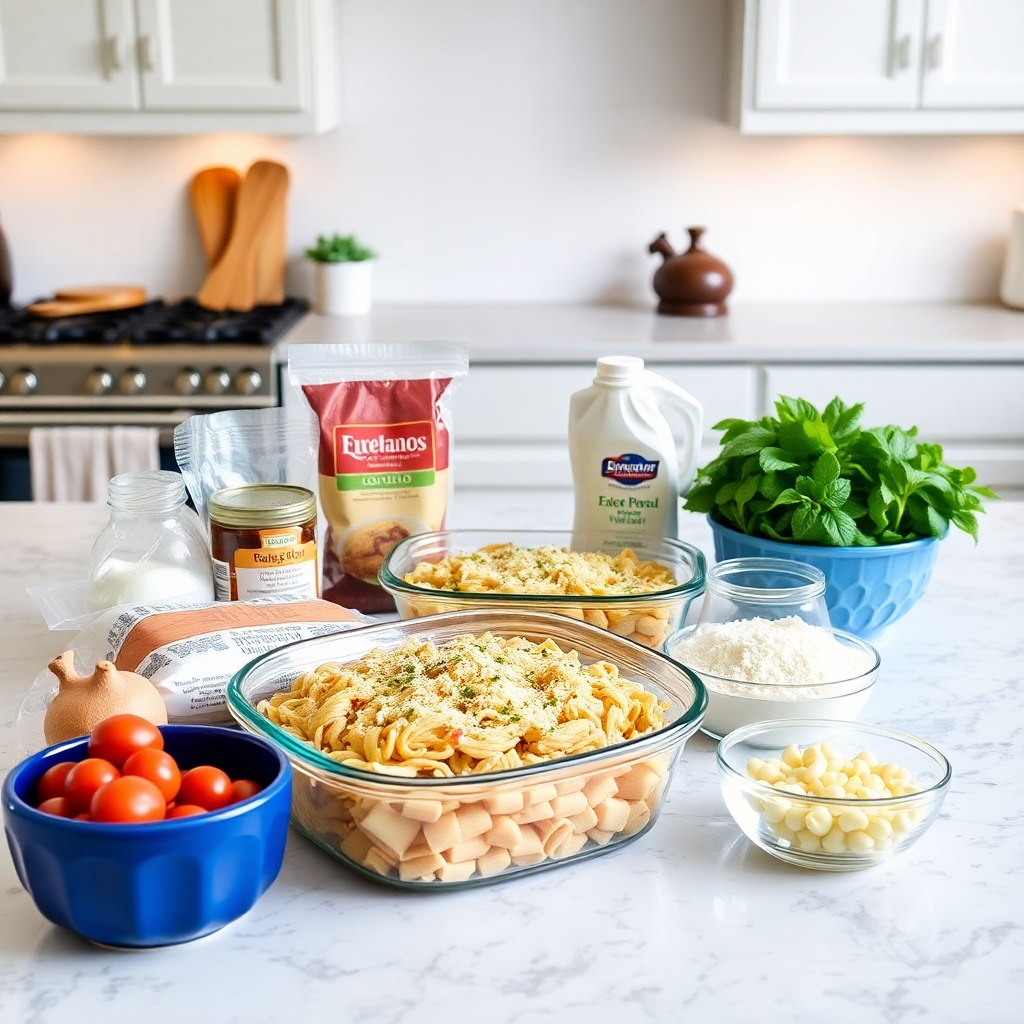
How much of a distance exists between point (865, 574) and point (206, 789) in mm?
714

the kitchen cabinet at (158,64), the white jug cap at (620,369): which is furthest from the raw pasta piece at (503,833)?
the kitchen cabinet at (158,64)

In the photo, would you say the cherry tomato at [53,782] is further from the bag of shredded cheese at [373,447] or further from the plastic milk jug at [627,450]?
the plastic milk jug at [627,450]

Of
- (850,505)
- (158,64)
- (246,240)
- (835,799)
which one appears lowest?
(835,799)

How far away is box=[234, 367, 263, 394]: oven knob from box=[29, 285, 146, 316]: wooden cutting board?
591 mm

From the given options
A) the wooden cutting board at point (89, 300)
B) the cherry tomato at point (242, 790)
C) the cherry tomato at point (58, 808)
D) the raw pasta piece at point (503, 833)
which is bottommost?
the raw pasta piece at point (503, 833)

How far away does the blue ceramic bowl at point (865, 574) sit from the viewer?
1.21 metres

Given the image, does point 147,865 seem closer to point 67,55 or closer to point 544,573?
point 544,573

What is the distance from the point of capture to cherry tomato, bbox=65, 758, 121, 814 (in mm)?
752

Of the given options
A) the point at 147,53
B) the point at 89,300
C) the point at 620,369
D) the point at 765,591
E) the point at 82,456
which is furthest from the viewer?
the point at 89,300

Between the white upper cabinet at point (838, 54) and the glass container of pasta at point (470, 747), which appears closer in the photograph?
the glass container of pasta at point (470, 747)

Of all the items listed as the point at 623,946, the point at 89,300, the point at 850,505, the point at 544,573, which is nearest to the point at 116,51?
the point at 89,300

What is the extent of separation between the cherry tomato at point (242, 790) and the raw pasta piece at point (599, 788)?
0.23m

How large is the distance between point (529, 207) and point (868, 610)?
7.45ft

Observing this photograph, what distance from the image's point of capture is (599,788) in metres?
0.85
